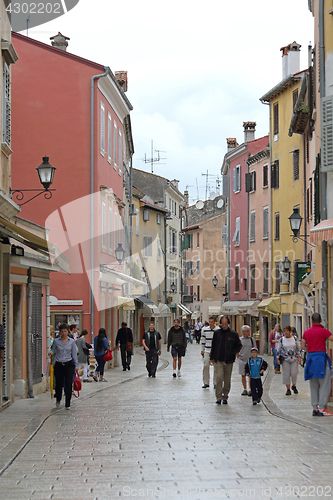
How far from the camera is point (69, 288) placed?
2792cm

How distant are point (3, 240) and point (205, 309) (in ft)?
223

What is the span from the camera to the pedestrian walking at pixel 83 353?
2169cm

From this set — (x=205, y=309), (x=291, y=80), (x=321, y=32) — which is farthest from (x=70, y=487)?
(x=205, y=309)

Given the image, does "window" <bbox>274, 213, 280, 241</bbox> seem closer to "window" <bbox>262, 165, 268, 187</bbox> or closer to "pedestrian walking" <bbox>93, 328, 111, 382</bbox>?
"window" <bbox>262, 165, 268, 187</bbox>

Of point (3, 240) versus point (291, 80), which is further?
point (291, 80)

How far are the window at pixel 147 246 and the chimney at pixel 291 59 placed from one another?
21.6 m

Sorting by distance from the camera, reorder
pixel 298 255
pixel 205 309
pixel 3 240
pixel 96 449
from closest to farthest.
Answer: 1. pixel 96 449
2. pixel 3 240
3. pixel 298 255
4. pixel 205 309

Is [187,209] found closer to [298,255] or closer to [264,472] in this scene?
[298,255]

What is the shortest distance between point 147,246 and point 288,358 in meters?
43.3

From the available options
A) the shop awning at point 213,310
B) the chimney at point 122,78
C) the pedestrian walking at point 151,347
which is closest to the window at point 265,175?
the chimney at point 122,78

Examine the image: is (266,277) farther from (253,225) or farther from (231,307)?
(231,307)

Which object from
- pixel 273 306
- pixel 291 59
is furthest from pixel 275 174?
pixel 273 306

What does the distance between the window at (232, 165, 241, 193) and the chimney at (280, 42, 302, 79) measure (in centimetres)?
1214

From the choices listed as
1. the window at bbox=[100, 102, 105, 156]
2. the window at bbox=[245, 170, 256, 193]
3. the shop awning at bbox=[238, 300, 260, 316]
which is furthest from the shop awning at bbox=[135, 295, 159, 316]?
the window at bbox=[100, 102, 105, 156]
